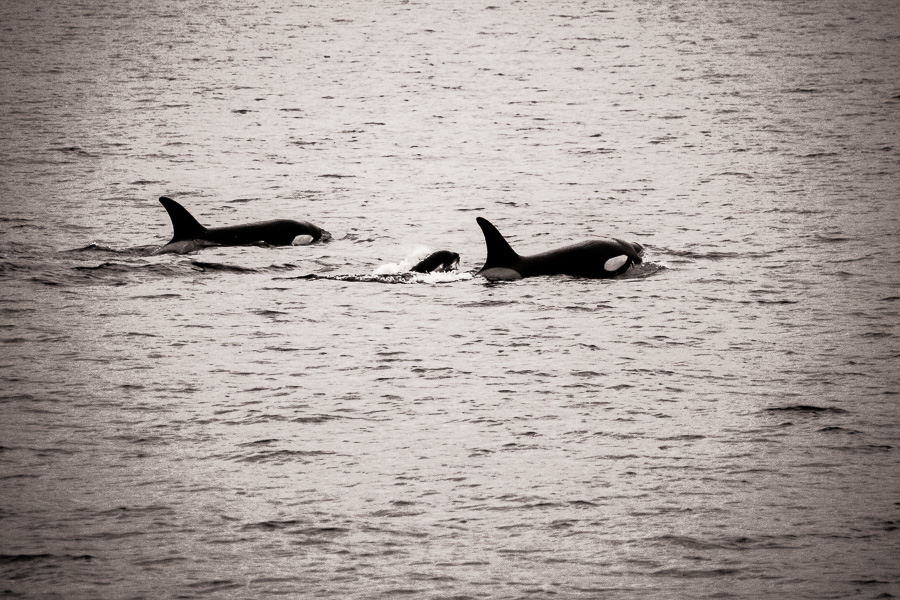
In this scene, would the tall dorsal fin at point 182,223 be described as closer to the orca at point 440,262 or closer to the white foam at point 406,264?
the white foam at point 406,264

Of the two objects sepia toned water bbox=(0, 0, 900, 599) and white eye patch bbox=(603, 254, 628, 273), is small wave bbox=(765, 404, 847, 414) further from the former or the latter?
white eye patch bbox=(603, 254, 628, 273)

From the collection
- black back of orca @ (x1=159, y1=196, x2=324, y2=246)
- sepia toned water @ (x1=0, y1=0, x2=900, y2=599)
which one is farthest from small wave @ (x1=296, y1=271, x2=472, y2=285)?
black back of orca @ (x1=159, y1=196, x2=324, y2=246)

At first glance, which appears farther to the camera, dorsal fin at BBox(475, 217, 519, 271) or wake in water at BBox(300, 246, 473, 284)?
wake in water at BBox(300, 246, 473, 284)

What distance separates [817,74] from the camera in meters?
54.8

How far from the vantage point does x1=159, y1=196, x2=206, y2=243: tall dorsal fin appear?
22344mm

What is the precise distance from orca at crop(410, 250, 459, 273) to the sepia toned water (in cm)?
38

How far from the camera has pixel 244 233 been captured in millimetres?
23359

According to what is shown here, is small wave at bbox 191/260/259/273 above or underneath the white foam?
above

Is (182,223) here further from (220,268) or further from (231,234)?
(220,268)

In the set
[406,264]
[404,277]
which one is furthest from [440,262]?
[406,264]

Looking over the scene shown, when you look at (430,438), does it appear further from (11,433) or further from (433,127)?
(433,127)

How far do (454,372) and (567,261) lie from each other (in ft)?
15.6

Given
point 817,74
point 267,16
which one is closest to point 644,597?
point 817,74

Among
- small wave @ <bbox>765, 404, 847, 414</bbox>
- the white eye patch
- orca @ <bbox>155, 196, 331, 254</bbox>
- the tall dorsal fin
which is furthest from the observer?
orca @ <bbox>155, 196, 331, 254</bbox>
